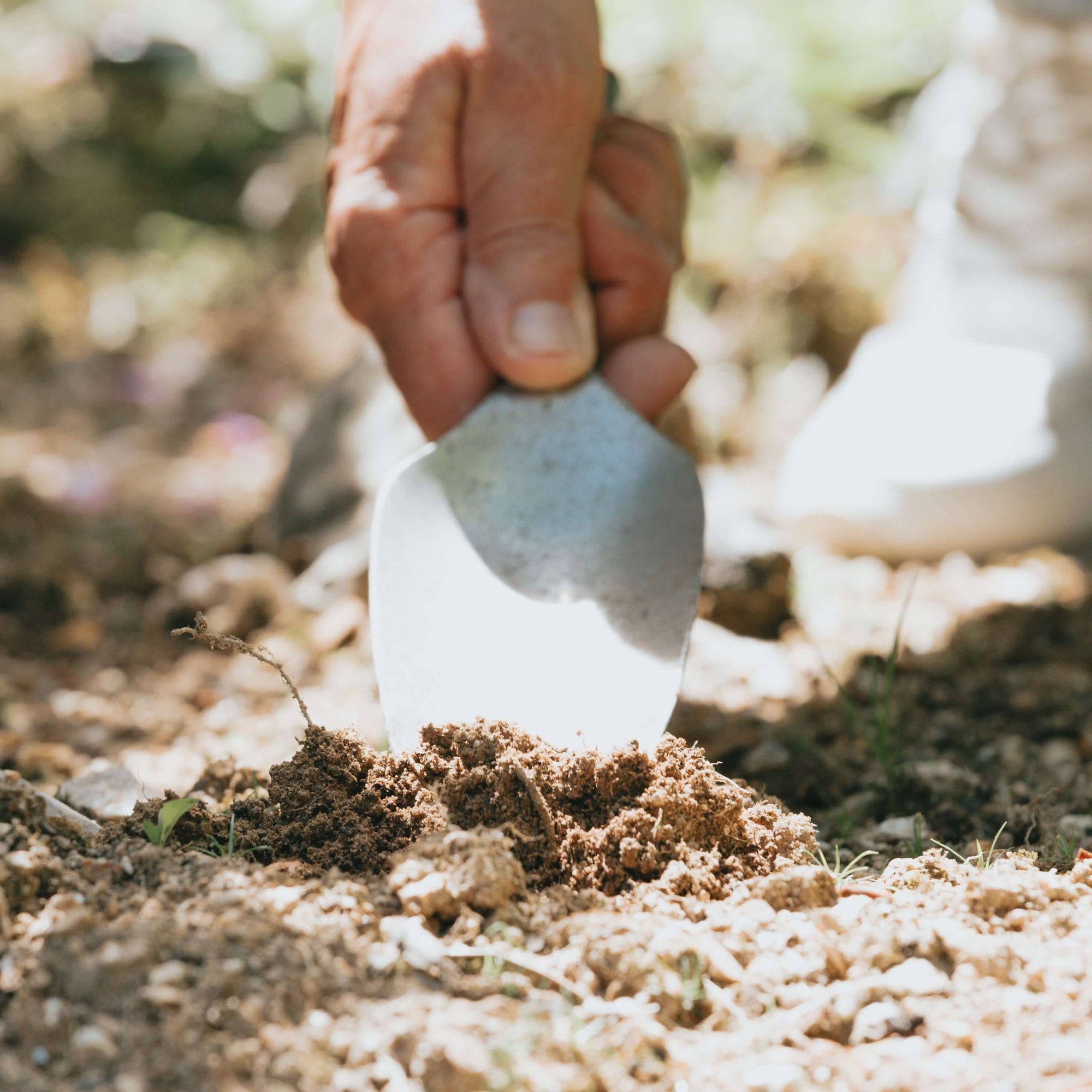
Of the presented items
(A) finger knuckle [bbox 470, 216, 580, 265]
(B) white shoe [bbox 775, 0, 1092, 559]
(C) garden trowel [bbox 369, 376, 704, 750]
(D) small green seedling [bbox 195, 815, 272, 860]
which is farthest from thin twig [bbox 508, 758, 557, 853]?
(B) white shoe [bbox 775, 0, 1092, 559]

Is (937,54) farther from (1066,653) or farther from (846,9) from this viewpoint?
(1066,653)

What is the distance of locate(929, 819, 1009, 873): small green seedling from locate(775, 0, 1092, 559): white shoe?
50.9 inches

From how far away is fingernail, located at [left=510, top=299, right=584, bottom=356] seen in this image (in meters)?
1.77

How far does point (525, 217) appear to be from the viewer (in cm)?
181

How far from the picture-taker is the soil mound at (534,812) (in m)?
1.23

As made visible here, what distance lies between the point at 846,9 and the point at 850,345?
5.48ft

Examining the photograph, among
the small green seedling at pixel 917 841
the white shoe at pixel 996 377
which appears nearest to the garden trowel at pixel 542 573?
the small green seedling at pixel 917 841

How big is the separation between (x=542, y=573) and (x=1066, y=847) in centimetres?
74

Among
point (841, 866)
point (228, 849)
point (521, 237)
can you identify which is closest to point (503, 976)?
point (228, 849)

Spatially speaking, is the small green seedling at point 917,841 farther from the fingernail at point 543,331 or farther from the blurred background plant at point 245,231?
the blurred background plant at point 245,231

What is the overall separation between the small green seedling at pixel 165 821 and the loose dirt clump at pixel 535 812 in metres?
0.05

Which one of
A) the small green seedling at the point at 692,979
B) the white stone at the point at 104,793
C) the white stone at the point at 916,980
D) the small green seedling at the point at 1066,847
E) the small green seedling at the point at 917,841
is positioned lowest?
the white stone at the point at 104,793

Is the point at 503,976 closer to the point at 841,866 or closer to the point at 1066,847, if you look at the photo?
the point at 841,866

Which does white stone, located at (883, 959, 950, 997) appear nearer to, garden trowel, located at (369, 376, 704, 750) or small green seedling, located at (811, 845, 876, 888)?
small green seedling, located at (811, 845, 876, 888)
